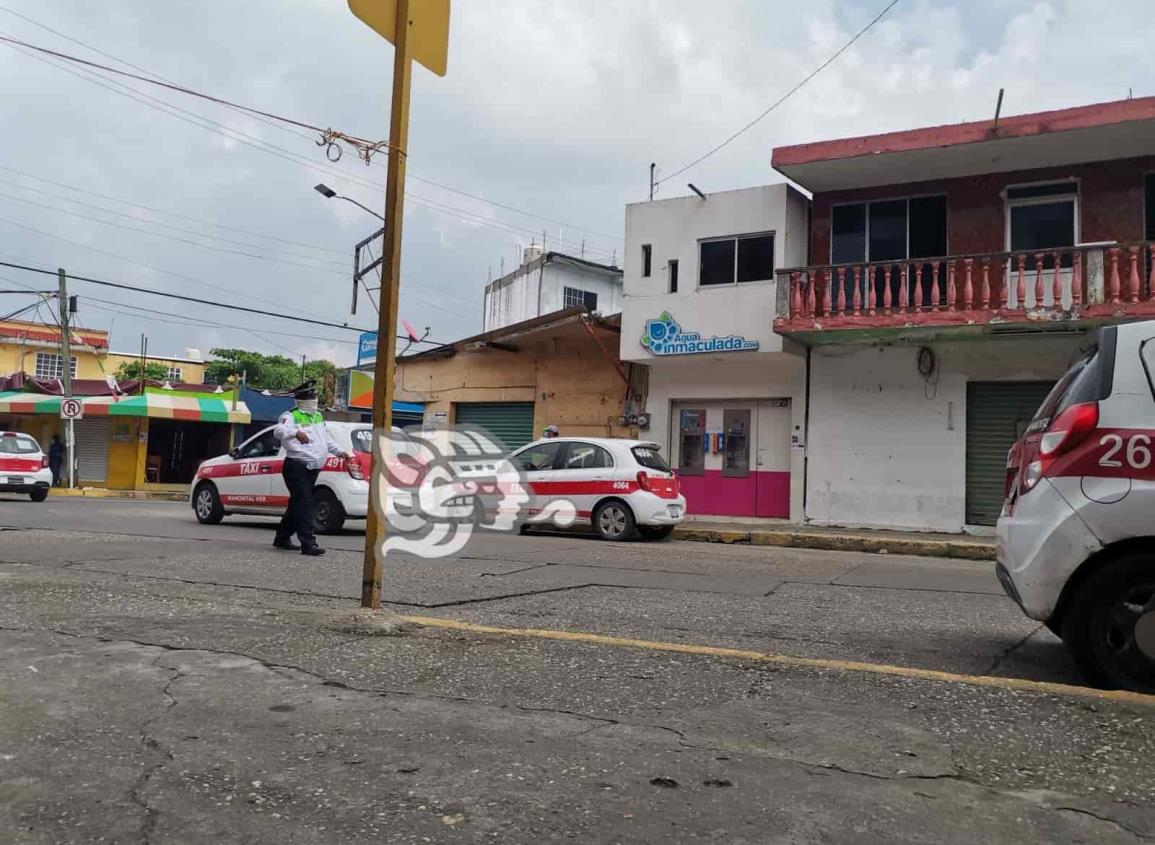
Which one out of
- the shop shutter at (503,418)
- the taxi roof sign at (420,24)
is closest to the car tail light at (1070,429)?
the taxi roof sign at (420,24)

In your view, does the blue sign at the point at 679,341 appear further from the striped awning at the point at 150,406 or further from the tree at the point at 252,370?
the tree at the point at 252,370

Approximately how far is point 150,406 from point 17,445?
421 inches

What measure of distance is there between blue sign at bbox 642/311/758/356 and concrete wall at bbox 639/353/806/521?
257 mm

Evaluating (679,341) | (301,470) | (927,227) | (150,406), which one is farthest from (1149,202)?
(150,406)

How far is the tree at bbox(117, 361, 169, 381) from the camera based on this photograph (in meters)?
52.7

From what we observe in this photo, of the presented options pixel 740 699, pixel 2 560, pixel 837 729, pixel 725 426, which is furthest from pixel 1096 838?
pixel 725 426

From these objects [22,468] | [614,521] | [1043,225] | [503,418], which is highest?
[1043,225]

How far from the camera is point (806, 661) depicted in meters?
4.41

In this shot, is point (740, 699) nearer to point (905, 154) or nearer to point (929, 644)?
point (929, 644)

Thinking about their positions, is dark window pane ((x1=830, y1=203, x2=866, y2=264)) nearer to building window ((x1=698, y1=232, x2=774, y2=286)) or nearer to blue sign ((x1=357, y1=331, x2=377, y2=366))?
building window ((x1=698, y1=232, x2=774, y2=286))

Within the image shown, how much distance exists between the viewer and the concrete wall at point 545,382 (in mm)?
19297

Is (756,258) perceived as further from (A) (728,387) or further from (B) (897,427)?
(B) (897,427)

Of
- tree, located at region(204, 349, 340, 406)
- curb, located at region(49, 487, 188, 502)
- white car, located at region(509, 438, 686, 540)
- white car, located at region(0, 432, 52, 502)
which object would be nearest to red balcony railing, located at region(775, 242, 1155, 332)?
white car, located at region(509, 438, 686, 540)

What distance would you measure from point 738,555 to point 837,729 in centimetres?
779
